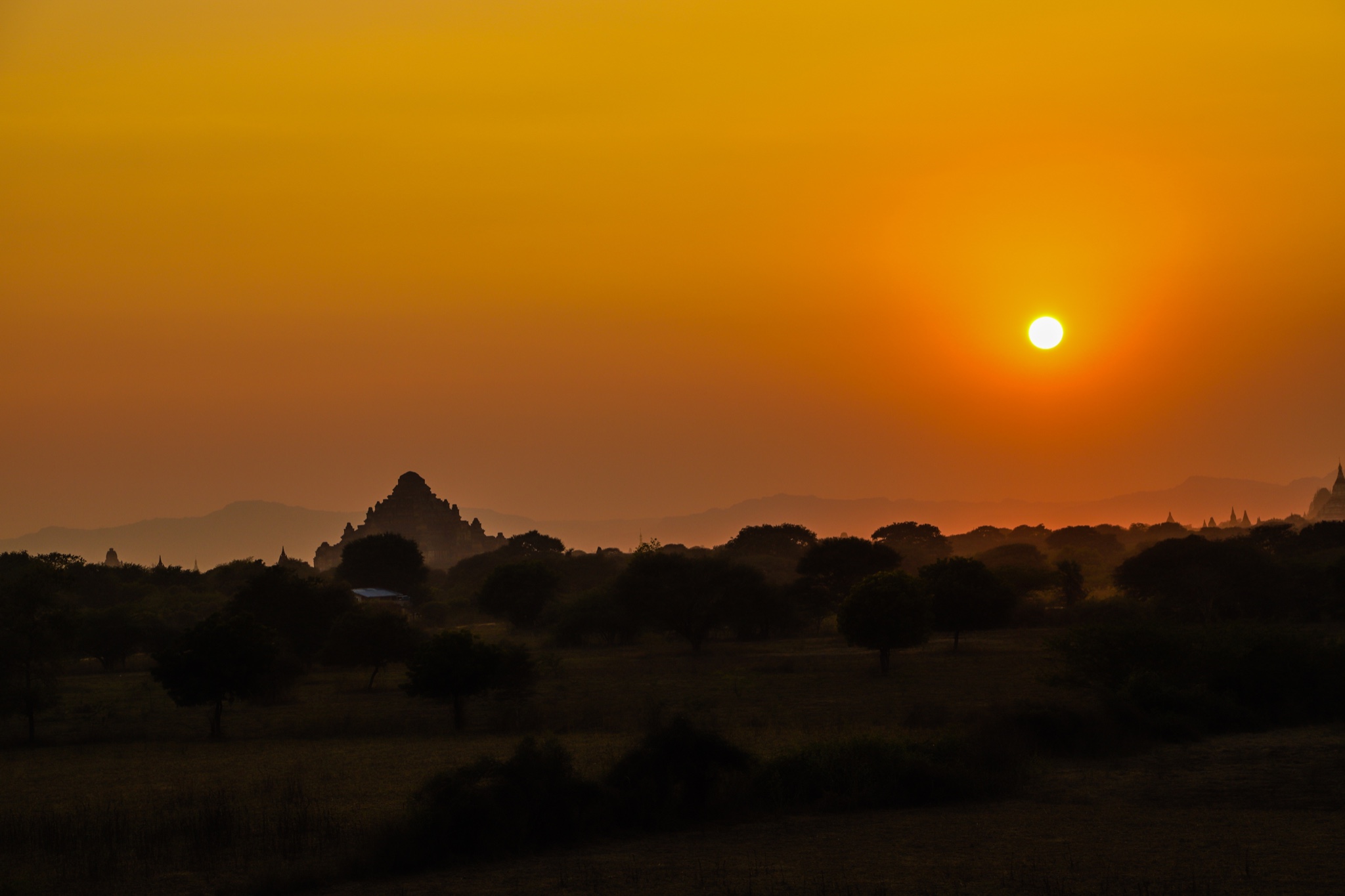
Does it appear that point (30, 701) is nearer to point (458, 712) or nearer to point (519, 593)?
point (458, 712)

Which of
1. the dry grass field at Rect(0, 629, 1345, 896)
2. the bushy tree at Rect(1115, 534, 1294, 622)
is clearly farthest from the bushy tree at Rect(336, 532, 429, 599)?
the dry grass field at Rect(0, 629, 1345, 896)

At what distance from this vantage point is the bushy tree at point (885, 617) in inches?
2173

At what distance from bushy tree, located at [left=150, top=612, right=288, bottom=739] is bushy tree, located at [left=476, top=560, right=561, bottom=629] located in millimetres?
58415

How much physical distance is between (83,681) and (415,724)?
35196 millimetres

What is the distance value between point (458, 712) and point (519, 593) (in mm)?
60859

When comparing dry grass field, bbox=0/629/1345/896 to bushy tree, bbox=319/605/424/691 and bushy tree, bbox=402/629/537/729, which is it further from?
bushy tree, bbox=319/605/424/691

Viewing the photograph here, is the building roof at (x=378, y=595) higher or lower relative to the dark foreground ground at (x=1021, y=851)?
higher

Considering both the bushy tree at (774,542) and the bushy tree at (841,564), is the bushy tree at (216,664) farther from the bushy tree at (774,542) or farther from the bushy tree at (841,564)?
the bushy tree at (774,542)

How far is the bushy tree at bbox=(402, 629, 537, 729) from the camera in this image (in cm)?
4200

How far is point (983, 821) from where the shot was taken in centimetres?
2291

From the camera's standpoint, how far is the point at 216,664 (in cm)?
4184

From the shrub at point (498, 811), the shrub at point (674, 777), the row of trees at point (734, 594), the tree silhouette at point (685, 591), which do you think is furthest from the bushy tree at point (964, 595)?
the shrub at point (498, 811)

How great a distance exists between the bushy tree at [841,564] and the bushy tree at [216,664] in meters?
55.5

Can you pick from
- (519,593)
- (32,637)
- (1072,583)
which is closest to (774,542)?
(519,593)
